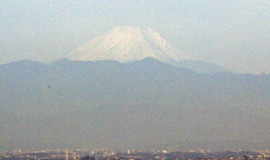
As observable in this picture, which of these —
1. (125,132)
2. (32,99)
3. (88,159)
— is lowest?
(88,159)

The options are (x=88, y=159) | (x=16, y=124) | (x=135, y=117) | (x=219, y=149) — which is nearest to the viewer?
(x=88, y=159)

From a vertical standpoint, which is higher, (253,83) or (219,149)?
(253,83)

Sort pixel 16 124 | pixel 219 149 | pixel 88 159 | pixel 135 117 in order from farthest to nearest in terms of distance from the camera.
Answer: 1. pixel 135 117
2. pixel 16 124
3. pixel 219 149
4. pixel 88 159

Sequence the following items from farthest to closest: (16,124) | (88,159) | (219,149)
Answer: (16,124) < (219,149) < (88,159)

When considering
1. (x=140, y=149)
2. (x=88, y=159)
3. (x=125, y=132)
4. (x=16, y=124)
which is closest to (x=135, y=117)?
(x=125, y=132)

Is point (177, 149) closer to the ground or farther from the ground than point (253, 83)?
closer to the ground

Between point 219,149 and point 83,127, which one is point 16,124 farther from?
A: point 219,149

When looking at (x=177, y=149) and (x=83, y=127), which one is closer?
(x=177, y=149)

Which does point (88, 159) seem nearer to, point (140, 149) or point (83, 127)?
point (140, 149)

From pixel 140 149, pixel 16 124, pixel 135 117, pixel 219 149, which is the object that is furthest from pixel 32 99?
→ pixel 219 149
